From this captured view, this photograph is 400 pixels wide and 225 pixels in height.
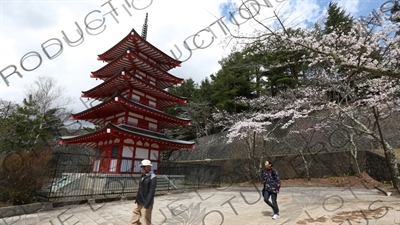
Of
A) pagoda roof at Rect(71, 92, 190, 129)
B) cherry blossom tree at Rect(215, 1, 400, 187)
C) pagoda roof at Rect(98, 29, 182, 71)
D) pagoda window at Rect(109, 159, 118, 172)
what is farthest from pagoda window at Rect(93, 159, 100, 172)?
cherry blossom tree at Rect(215, 1, 400, 187)

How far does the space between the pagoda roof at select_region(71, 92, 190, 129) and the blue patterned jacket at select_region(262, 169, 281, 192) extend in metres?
10.6

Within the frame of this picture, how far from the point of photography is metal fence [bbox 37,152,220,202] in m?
9.27

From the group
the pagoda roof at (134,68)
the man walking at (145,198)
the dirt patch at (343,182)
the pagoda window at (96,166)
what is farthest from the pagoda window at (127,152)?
the dirt patch at (343,182)

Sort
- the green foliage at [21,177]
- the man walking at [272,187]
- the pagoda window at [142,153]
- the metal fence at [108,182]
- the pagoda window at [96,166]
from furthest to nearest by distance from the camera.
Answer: the pagoda window at [96,166], the pagoda window at [142,153], the metal fence at [108,182], the green foliage at [21,177], the man walking at [272,187]

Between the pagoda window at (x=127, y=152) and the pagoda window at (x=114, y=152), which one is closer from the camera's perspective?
the pagoda window at (x=127, y=152)

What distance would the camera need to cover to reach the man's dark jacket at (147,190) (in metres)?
4.70

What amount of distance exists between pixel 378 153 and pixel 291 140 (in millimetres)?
6068

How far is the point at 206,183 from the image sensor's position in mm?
16766

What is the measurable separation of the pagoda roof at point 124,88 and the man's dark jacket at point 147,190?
37.5 ft

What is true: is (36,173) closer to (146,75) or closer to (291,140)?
(146,75)

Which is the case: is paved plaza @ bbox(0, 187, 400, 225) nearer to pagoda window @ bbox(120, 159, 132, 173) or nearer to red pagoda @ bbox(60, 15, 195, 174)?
pagoda window @ bbox(120, 159, 132, 173)

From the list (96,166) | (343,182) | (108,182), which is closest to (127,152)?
(96,166)

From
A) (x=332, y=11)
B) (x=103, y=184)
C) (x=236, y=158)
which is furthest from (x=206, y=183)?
(x=332, y=11)

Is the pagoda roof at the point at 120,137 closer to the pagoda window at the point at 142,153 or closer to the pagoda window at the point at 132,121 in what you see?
the pagoda window at the point at 132,121
